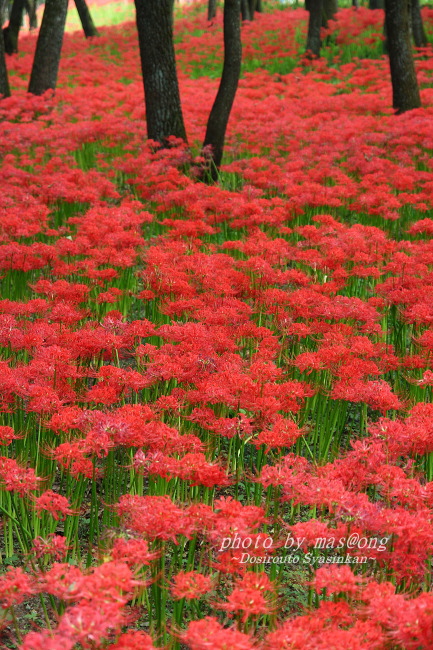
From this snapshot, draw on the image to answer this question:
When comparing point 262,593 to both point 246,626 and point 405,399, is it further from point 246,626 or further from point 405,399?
point 405,399

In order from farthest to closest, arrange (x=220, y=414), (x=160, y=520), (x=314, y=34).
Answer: (x=314, y=34) < (x=220, y=414) < (x=160, y=520)

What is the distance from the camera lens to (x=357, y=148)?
1017 centimetres

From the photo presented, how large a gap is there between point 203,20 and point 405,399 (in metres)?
29.5

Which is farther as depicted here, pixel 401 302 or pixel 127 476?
pixel 401 302

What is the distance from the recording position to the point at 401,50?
11.8m

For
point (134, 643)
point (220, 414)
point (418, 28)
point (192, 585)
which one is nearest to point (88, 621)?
point (134, 643)

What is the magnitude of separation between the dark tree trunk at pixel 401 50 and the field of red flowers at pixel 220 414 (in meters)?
1.24

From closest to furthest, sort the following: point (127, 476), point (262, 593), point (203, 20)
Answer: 1. point (262, 593)
2. point (127, 476)
3. point (203, 20)

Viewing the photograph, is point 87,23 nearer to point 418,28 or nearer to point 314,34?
point 314,34

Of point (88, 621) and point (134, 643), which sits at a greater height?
point (88, 621)

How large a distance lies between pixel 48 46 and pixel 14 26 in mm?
9806

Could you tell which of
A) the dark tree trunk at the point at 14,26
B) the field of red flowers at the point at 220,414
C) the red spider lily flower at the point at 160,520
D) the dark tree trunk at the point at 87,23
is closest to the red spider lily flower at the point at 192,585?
the field of red flowers at the point at 220,414

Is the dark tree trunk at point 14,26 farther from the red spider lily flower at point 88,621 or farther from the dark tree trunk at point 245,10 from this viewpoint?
the red spider lily flower at point 88,621

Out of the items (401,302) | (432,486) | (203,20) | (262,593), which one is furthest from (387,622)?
(203,20)
